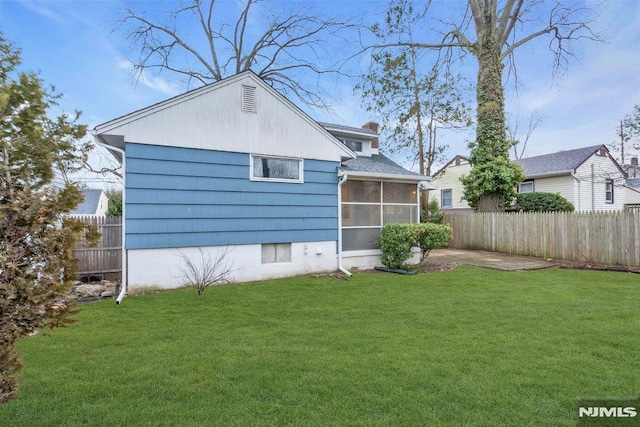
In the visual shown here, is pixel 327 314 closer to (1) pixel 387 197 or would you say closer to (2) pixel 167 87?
(1) pixel 387 197

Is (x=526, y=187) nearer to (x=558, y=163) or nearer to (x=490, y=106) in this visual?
(x=558, y=163)

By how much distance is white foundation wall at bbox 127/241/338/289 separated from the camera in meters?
7.01

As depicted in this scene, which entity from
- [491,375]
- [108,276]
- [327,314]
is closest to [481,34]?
[327,314]

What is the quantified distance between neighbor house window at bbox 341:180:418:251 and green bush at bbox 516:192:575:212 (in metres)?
10.2

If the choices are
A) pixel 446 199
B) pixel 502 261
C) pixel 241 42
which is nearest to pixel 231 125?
pixel 502 261

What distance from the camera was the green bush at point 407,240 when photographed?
30.9 feet

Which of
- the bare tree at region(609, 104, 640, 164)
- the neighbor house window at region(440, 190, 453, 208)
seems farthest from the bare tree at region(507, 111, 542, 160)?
the neighbor house window at region(440, 190, 453, 208)

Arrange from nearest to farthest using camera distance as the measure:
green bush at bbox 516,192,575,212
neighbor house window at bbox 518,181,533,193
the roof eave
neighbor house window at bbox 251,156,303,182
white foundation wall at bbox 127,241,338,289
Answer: white foundation wall at bbox 127,241,338,289 → neighbor house window at bbox 251,156,303,182 → the roof eave → green bush at bbox 516,192,575,212 → neighbor house window at bbox 518,181,533,193

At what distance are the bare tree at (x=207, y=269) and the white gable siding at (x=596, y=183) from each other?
20.7m

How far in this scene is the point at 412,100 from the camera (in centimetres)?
2005

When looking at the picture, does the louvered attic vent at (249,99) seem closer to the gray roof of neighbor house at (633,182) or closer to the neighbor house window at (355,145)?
the neighbor house window at (355,145)

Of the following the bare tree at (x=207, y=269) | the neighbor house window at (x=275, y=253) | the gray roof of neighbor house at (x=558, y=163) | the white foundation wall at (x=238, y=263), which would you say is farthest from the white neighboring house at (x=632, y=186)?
the bare tree at (x=207, y=269)

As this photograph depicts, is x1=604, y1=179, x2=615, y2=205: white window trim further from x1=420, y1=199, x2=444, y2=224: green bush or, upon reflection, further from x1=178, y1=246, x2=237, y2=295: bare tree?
x1=178, y1=246, x2=237, y2=295: bare tree

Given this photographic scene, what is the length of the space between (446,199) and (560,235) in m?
15.3
